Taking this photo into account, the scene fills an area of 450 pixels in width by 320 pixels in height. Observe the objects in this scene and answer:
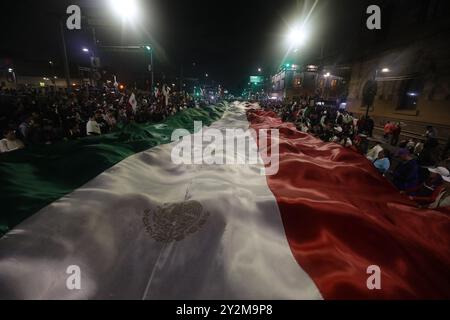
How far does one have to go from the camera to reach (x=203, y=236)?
7.29 ft

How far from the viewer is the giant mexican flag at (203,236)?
184 centimetres

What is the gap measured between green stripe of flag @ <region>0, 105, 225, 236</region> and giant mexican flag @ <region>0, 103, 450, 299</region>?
0.02m

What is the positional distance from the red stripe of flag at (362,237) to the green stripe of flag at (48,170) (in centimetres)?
255

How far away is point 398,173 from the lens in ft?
15.4

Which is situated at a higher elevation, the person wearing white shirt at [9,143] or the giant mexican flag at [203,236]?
the person wearing white shirt at [9,143]

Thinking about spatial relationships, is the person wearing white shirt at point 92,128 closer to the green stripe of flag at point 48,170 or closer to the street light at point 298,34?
the green stripe of flag at point 48,170

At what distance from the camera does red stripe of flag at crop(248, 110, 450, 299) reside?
6.18ft

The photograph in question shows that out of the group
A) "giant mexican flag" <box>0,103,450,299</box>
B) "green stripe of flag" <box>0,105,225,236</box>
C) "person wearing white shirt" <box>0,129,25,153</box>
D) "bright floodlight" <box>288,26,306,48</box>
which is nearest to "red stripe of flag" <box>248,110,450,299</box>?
"giant mexican flag" <box>0,103,450,299</box>

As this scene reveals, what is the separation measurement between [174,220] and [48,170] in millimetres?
2125

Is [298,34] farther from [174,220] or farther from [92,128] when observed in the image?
[174,220]

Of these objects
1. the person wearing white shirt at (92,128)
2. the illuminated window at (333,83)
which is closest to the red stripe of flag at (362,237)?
the person wearing white shirt at (92,128)

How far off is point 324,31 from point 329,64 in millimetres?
4519

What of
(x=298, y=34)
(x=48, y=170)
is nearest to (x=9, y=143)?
(x=48, y=170)

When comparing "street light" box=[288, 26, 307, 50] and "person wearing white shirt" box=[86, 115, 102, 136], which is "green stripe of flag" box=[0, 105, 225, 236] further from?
"street light" box=[288, 26, 307, 50]
